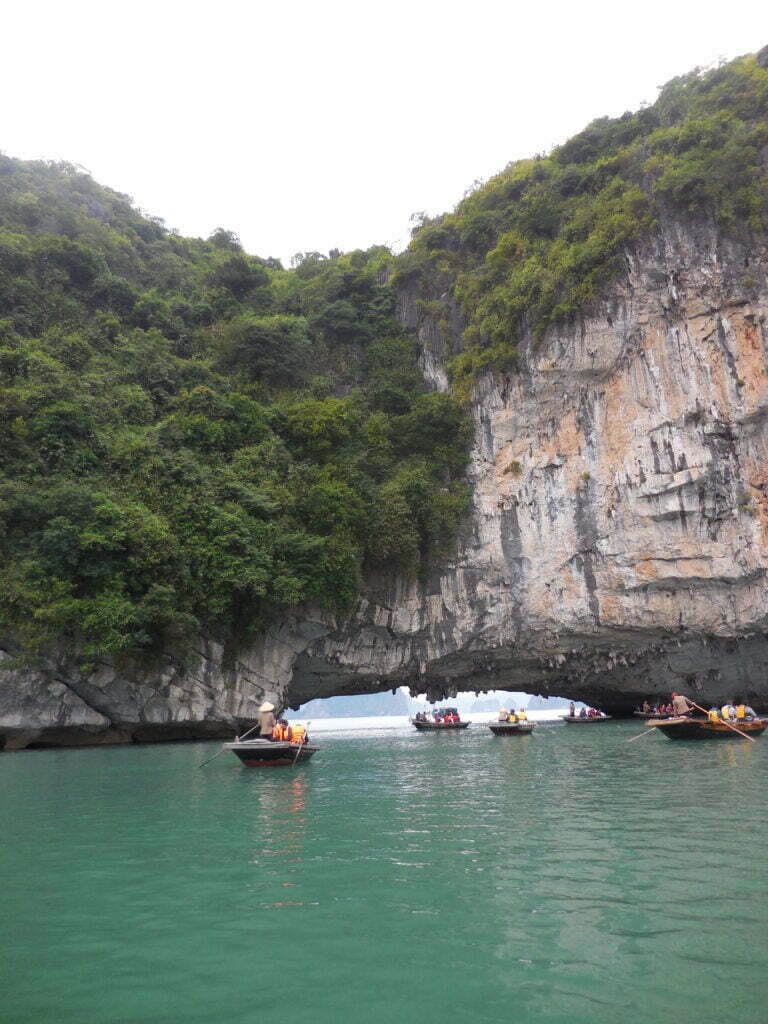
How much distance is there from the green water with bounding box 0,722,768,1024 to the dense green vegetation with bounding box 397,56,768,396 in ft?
57.0

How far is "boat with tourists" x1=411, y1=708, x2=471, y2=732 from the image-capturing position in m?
35.3

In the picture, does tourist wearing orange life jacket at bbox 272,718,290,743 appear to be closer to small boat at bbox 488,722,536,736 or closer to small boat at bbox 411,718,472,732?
small boat at bbox 488,722,536,736

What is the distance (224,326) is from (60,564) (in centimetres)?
1274

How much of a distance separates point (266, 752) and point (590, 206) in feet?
66.4

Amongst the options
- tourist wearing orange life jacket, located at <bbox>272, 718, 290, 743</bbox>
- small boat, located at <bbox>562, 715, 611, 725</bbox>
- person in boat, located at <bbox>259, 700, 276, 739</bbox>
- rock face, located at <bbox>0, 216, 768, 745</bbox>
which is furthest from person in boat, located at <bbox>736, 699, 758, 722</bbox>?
small boat, located at <bbox>562, 715, 611, 725</bbox>

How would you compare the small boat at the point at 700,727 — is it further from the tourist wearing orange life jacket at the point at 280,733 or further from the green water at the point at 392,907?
the tourist wearing orange life jacket at the point at 280,733

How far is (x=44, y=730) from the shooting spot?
814 inches

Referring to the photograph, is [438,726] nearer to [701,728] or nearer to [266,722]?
[701,728]

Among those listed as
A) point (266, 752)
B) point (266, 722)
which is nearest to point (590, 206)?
point (266, 722)

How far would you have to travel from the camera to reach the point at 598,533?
2350 centimetres

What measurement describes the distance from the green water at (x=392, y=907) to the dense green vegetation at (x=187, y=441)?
902 centimetres

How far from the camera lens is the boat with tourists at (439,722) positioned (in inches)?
1390

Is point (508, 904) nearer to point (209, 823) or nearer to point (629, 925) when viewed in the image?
point (629, 925)

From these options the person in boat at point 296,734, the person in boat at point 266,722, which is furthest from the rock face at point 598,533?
the person in boat at point 296,734
